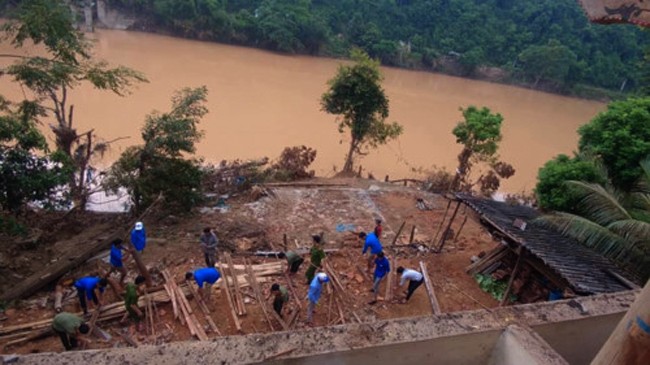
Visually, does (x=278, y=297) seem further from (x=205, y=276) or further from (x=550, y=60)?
(x=550, y=60)

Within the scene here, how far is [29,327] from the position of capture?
6.09 metres

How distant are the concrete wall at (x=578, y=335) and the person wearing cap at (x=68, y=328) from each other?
5.27 metres

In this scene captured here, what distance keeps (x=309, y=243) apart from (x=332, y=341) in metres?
7.08

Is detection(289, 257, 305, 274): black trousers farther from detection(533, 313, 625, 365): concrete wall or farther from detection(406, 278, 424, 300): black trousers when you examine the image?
detection(533, 313, 625, 365): concrete wall

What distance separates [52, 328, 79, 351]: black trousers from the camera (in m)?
5.49

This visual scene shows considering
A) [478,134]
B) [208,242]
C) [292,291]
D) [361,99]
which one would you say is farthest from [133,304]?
Answer: [478,134]

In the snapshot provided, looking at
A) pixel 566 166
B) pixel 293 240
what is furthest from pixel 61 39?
pixel 566 166

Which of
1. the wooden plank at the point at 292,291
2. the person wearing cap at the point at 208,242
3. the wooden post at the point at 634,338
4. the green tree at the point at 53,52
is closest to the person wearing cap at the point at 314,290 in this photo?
the wooden plank at the point at 292,291

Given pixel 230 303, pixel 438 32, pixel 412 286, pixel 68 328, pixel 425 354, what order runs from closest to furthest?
1. pixel 425 354
2. pixel 68 328
3. pixel 230 303
4. pixel 412 286
5. pixel 438 32

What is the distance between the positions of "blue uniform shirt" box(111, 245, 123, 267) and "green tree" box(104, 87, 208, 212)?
270cm

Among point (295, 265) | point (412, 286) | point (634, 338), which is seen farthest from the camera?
point (295, 265)

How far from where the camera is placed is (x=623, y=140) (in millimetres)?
9922

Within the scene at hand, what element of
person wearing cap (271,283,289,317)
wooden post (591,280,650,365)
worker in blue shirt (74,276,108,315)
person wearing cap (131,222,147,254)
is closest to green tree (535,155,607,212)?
person wearing cap (271,283,289,317)

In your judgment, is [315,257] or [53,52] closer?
[315,257]
